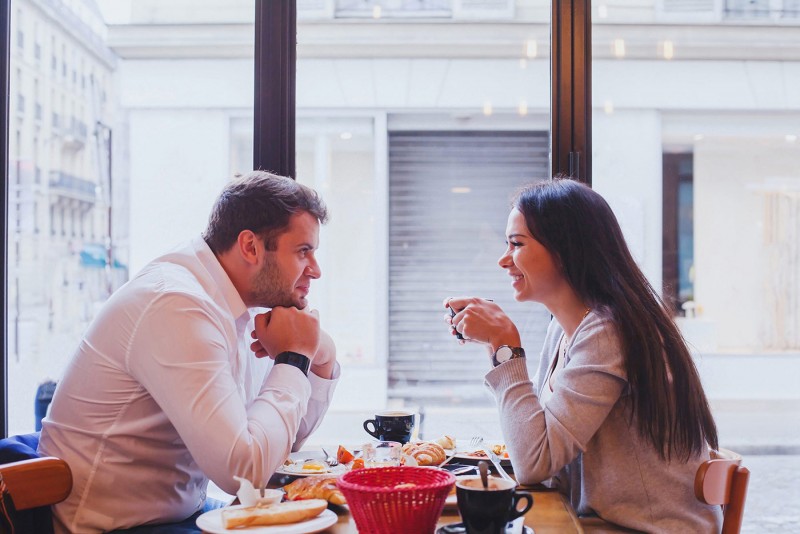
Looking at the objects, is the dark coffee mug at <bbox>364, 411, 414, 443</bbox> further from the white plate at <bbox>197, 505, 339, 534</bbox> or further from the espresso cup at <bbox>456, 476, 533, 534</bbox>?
the espresso cup at <bbox>456, 476, 533, 534</bbox>

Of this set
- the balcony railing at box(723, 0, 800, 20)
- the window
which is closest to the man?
the window

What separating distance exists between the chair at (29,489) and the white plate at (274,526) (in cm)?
35

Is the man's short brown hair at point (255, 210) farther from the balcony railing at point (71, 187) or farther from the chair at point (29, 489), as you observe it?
the balcony railing at point (71, 187)

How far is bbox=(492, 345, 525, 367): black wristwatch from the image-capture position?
1.73 m

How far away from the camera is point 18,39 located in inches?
104

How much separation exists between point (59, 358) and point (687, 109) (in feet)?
8.85

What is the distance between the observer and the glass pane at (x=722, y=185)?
296cm

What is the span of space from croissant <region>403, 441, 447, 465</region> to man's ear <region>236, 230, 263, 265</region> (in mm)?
584

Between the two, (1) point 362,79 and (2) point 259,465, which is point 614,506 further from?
(1) point 362,79

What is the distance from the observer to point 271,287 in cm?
185

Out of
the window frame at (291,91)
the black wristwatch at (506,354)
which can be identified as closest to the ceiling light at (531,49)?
the window frame at (291,91)

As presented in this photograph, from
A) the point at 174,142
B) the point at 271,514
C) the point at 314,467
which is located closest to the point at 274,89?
the point at 174,142

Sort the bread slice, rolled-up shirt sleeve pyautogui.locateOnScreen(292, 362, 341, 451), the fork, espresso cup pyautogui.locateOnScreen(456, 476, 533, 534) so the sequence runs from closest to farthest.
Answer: espresso cup pyautogui.locateOnScreen(456, 476, 533, 534)
the bread slice
the fork
rolled-up shirt sleeve pyautogui.locateOnScreen(292, 362, 341, 451)

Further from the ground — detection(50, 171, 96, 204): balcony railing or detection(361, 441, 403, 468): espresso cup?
detection(50, 171, 96, 204): balcony railing
